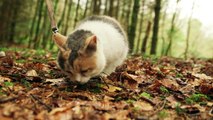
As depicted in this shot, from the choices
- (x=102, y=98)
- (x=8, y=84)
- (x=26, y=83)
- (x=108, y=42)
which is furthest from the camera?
(x=108, y=42)

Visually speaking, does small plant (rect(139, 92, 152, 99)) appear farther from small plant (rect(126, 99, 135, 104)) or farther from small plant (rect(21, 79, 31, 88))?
small plant (rect(21, 79, 31, 88))

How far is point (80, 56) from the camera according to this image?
4.40 m

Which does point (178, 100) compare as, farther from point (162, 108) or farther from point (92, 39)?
point (92, 39)

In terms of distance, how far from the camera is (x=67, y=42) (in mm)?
4676

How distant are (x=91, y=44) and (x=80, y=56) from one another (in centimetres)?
23

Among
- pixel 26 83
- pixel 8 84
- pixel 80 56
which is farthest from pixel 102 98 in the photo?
pixel 8 84

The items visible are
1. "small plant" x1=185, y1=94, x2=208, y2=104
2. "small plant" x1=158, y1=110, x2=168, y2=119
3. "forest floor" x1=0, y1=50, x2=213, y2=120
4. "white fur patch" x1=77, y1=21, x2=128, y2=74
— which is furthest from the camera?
"white fur patch" x1=77, y1=21, x2=128, y2=74

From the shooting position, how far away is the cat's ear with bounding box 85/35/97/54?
4414mm

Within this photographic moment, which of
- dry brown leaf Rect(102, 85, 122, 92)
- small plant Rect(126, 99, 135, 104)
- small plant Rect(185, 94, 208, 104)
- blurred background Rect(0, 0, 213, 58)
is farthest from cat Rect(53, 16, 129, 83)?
blurred background Rect(0, 0, 213, 58)

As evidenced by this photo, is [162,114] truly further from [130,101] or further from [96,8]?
[96,8]

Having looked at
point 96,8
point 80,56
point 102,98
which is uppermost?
point 96,8

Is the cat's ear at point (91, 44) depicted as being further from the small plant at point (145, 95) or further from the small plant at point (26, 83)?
the small plant at point (26, 83)

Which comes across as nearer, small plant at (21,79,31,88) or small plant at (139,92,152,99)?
small plant at (139,92,152,99)

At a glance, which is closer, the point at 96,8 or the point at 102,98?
A: the point at 102,98
